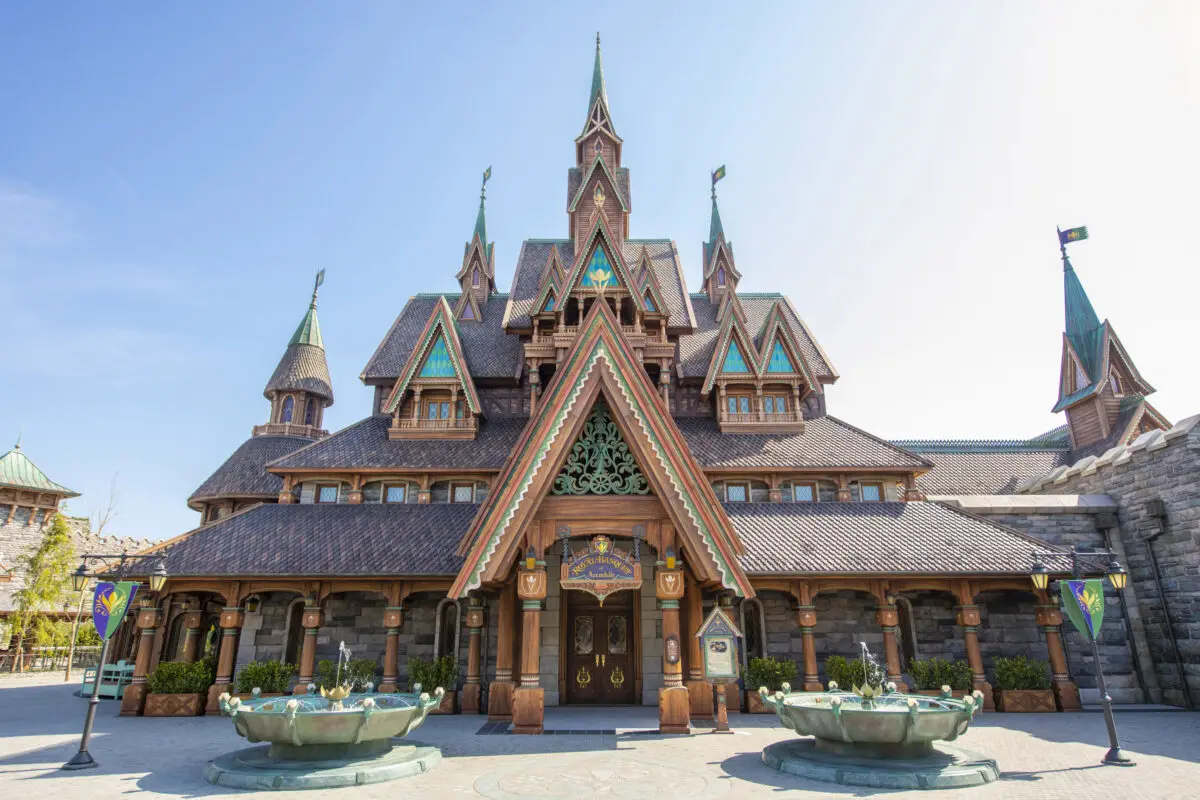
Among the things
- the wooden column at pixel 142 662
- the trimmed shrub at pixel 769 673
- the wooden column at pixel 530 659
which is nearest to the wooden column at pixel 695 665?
the trimmed shrub at pixel 769 673

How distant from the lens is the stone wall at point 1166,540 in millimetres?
16953

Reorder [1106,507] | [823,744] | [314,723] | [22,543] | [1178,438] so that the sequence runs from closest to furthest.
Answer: [314,723]
[823,744]
[1178,438]
[1106,507]
[22,543]

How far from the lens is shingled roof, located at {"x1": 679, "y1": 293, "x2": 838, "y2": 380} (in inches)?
971

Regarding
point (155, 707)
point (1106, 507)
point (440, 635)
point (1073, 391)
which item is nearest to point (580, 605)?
point (440, 635)

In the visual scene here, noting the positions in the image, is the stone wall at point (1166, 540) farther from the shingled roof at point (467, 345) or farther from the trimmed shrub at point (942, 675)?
the shingled roof at point (467, 345)

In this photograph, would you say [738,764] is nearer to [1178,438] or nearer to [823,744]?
[823,744]

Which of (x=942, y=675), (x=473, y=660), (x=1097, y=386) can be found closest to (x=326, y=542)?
(x=473, y=660)

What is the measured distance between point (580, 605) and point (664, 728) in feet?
18.2

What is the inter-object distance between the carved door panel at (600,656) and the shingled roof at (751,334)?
385 inches

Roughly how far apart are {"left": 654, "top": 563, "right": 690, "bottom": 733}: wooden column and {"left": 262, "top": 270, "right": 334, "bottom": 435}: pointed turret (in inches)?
873

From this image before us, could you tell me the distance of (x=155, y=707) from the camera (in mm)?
16250

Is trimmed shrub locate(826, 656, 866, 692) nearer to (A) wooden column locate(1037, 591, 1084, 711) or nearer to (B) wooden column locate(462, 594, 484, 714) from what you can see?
(A) wooden column locate(1037, 591, 1084, 711)

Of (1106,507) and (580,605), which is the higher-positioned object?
(1106,507)

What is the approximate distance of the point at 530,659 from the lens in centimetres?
1318
